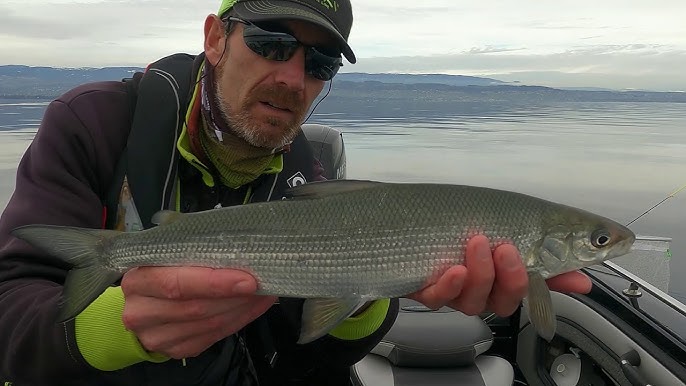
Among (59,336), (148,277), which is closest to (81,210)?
(59,336)

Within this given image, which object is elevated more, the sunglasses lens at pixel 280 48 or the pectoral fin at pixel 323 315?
the sunglasses lens at pixel 280 48

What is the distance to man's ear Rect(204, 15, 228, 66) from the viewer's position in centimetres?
380

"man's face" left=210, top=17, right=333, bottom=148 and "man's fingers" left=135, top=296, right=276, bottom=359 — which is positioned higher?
"man's face" left=210, top=17, right=333, bottom=148

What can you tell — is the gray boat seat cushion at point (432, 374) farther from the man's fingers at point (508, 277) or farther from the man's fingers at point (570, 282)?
the man's fingers at point (508, 277)

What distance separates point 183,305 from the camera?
242cm

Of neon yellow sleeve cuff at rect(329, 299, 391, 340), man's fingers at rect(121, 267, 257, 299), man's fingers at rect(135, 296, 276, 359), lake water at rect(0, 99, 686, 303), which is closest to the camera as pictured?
man's fingers at rect(121, 267, 257, 299)

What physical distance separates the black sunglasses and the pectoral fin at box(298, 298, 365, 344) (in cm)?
147

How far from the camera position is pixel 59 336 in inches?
108

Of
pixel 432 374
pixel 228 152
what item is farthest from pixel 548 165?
pixel 228 152

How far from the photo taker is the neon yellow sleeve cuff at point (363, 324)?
3672 mm

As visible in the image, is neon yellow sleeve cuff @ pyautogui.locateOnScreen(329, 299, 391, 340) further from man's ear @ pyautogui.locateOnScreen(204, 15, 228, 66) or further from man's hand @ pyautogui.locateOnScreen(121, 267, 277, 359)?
man's ear @ pyautogui.locateOnScreen(204, 15, 228, 66)

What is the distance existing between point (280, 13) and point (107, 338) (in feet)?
6.57

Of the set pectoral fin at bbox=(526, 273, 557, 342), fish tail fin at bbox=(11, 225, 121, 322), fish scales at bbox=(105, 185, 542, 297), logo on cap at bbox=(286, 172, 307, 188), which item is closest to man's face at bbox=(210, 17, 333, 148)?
logo on cap at bbox=(286, 172, 307, 188)

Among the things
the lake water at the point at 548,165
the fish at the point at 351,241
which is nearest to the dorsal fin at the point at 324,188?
the fish at the point at 351,241
